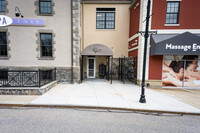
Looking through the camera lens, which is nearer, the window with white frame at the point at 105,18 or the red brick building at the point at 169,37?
the red brick building at the point at 169,37

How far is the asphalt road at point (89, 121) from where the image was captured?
3217 mm

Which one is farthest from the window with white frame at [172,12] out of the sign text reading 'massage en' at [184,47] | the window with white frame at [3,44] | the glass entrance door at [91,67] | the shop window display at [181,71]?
Result: the window with white frame at [3,44]

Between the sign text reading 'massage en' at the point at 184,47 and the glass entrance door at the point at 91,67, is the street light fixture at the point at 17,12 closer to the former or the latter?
the glass entrance door at the point at 91,67

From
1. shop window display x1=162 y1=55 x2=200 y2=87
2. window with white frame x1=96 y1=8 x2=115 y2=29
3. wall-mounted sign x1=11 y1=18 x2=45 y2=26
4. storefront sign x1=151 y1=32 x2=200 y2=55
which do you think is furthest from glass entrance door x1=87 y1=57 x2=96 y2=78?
shop window display x1=162 y1=55 x2=200 y2=87

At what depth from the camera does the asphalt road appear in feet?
10.6

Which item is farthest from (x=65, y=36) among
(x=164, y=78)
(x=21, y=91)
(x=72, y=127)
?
(x=164, y=78)

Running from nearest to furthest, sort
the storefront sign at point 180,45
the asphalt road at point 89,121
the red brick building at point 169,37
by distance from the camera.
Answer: the asphalt road at point 89,121, the storefront sign at point 180,45, the red brick building at point 169,37

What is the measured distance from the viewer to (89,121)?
369 cm

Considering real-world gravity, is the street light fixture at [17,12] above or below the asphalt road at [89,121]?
above

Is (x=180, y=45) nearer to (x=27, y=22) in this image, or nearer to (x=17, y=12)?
(x=27, y=22)

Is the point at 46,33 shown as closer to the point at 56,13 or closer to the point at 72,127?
the point at 56,13

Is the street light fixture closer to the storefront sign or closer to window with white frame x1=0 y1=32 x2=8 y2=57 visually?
window with white frame x1=0 y1=32 x2=8 y2=57

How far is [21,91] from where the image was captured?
20.2ft

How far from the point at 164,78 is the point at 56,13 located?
1145cm
